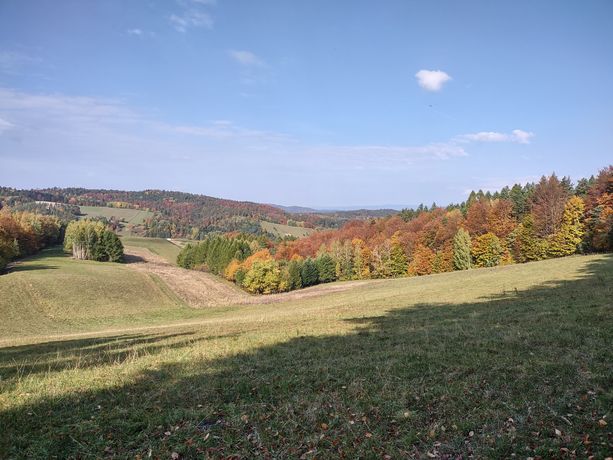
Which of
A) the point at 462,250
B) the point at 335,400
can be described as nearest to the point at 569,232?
the point at 462,250

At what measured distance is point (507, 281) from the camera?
35.3 m

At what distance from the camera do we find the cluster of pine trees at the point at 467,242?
67500 millimetres

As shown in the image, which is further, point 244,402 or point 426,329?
point 426,329

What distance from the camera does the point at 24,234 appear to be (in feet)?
354

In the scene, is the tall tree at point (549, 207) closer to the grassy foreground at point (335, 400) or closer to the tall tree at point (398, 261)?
the tall tree at point (398, 261)

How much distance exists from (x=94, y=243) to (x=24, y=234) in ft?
62.7

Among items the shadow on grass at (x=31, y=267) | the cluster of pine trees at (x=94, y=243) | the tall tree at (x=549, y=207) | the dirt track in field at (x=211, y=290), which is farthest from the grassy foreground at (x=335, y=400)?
the cluster of pine trees at (x=94, y=243)

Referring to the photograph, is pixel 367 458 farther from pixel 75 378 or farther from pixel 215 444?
pixel 75 378

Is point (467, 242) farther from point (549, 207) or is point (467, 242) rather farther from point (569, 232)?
point (569, 232)

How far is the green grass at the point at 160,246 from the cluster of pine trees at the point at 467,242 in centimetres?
2650

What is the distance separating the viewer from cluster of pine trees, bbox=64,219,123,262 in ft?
357

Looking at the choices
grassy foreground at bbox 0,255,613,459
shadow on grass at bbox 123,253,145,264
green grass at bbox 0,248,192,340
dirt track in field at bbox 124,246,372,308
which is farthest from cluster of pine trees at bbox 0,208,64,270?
grassy foreground at bbox 0,255,613,459

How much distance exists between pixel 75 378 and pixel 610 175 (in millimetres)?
79494

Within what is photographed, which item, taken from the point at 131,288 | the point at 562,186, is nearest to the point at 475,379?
the point at 131,288
